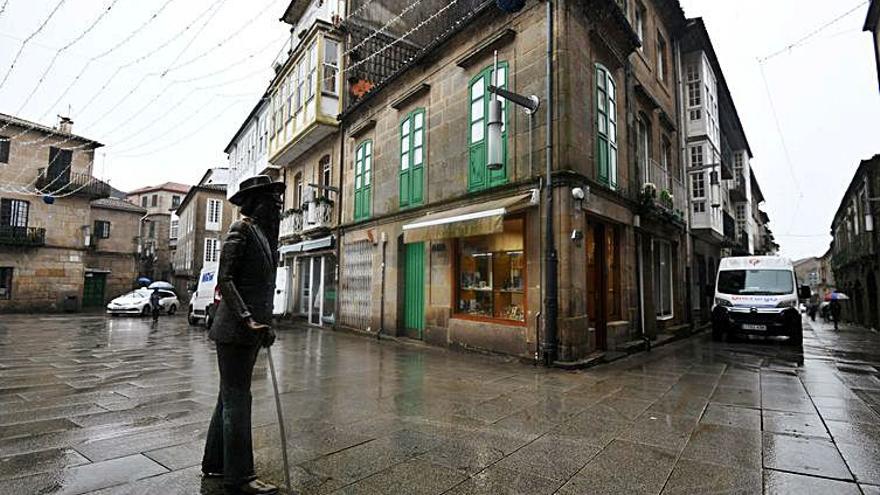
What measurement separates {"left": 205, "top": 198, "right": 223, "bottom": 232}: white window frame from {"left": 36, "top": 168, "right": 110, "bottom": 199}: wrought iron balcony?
958 cm

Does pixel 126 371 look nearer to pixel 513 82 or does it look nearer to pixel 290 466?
pixel 290 466

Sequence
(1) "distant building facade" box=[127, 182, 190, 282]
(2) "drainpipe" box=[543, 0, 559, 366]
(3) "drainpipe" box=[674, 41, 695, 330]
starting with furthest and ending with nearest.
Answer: (1) "distant building facade" box=[127, 182, 190, 282] < (3) "drainpipe" box=[674, 41, 695, 330] < (2) "drainpipe" box=[543, 0, 559, 366]

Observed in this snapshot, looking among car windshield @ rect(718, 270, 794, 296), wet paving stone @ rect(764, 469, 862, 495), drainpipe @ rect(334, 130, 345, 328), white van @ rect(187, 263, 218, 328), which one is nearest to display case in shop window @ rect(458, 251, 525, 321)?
wet paving stone @ rect(764, 469, 862, 495)

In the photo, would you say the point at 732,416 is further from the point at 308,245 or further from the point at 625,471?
the point at 308,245

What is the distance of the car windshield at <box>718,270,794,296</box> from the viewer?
12.1 m

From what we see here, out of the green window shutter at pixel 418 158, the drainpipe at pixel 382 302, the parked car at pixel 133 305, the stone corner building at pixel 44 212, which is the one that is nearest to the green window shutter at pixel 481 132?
the green window shutter at pixel 418 158

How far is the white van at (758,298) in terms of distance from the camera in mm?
11516

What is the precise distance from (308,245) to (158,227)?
1730 inches

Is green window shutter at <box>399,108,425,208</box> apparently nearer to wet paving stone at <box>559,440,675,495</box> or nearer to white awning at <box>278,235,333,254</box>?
white awning at <box>278,235,333,254</box>

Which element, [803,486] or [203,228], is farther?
[203,228]

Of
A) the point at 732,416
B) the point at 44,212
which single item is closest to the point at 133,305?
the point at 44,212

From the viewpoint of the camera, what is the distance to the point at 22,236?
25.2 m

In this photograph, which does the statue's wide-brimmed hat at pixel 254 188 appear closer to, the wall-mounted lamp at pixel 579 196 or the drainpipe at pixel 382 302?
the wall-mounted lamp at pixel 579 196

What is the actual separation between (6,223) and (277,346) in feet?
83.2
